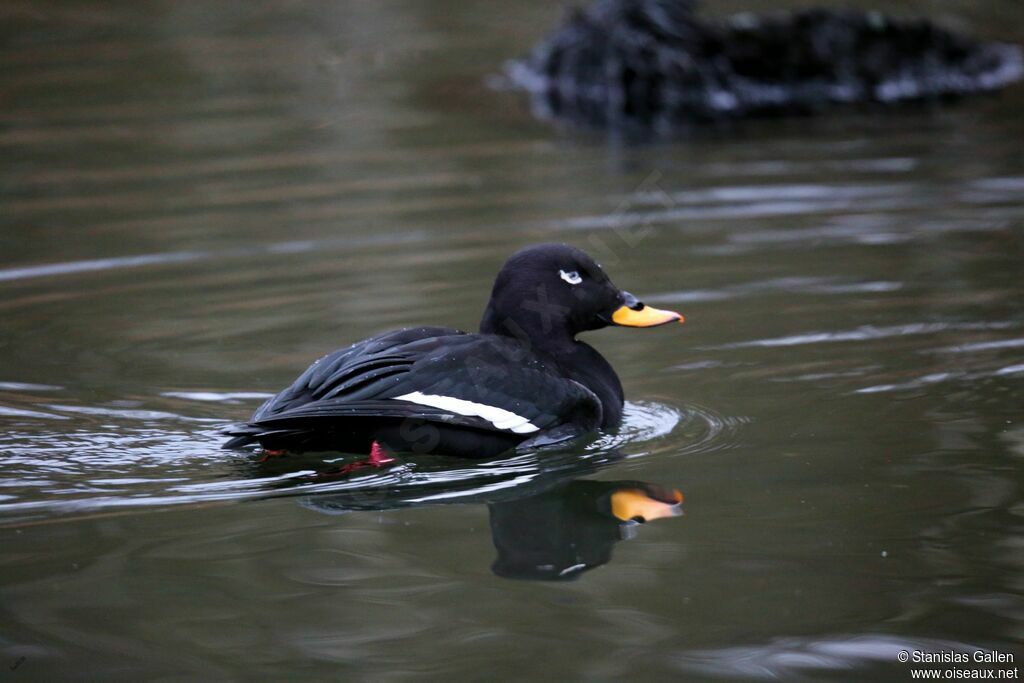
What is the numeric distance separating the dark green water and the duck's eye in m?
0.63

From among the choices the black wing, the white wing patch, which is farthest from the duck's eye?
the white wing patch

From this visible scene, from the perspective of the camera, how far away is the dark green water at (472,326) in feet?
12.7

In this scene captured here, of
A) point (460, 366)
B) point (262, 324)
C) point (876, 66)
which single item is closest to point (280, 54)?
point (876, 66)

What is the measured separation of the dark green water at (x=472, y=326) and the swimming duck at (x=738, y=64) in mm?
862

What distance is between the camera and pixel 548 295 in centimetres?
576

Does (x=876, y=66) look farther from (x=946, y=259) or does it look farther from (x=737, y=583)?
(x=737, y=583)

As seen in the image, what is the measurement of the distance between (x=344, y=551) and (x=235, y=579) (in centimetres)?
38

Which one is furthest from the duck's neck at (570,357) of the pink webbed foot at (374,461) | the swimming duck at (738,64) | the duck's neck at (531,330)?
the swimming duck at (738,64)

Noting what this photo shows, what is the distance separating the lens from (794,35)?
1395 centimetres

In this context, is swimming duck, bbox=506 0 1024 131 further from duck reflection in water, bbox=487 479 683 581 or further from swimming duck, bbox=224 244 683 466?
duck reflection in water, bbox=487 479 683 581

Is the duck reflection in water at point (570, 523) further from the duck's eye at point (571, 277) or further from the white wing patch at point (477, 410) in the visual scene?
the duck's eye at point (571, 277)

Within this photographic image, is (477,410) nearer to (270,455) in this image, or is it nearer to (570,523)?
(570,523)

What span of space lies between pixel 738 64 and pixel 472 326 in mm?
7640

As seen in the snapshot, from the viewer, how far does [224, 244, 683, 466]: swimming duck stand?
16.7 feet
